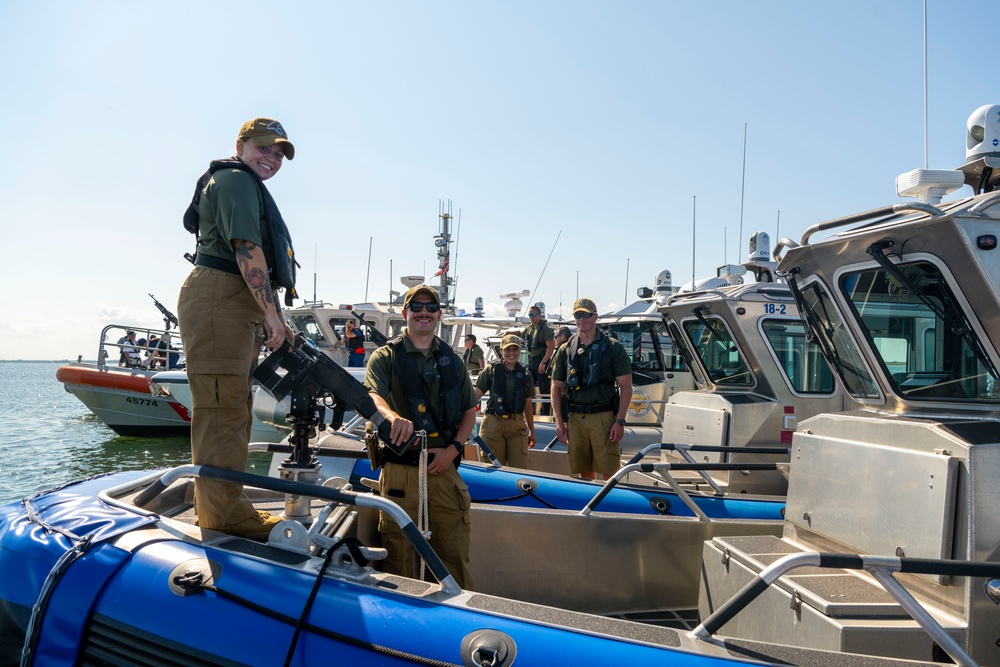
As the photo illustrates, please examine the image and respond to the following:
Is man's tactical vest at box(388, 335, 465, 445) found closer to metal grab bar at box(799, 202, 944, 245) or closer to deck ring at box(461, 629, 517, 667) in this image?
deck ring at box(461, 629, 517, 667)

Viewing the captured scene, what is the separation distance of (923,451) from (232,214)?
8.86ft

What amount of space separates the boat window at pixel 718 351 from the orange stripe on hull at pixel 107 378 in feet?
44.4

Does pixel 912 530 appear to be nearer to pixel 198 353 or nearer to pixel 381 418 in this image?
pixel 381 418

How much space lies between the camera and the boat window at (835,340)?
3254 mm

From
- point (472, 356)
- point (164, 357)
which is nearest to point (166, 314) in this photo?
point (164, 357)

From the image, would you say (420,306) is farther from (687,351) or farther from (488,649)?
(687,351)

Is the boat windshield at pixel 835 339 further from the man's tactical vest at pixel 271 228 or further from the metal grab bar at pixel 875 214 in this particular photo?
the man's tactical vest at pixel 271 228

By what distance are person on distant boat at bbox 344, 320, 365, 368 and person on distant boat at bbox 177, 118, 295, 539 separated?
38.6 feet

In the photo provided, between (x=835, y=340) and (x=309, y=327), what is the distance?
617 inches

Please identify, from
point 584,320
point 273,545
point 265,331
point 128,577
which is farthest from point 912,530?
point 584,320

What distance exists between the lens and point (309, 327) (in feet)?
57.9

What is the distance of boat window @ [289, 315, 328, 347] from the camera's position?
17.3 meters

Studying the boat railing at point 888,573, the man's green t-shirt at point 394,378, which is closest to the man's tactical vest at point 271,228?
the man's green t-shirt at point 394,378

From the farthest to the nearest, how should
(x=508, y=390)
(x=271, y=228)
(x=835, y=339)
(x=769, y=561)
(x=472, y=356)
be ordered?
1. (x=472, y=356)
2. (x=508, y=390)
3. (x=835, y=339)
4. (x=769, y=561)
5. (x=271, y=228)
